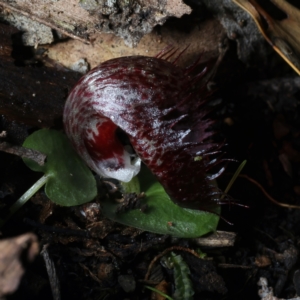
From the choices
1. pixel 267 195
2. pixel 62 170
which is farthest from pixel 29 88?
pixel 267 195

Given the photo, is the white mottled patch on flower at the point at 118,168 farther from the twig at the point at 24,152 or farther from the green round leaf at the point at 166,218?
the twig at the point at 24,152

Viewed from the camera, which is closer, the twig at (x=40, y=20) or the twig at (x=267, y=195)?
the twig at (x=40, y=20)

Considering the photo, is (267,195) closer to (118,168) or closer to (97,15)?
(118,168)

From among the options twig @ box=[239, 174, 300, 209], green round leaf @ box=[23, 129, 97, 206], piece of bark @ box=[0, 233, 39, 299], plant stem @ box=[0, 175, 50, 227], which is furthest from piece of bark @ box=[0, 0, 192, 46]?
piece of bark @ box=[0, 233, 39, 299]

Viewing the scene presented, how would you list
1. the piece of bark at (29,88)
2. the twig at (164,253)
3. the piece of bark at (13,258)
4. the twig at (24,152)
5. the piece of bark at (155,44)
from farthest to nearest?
the piece of bark at (155,44), the piece of bark at (29,88), the twig at (164,253), the twig at (24,152), the piece of bark at (13,258)

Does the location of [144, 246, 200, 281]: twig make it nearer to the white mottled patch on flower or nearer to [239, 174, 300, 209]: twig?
the white mottled patch on flower

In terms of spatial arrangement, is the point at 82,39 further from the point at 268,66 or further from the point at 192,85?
the point at 268,66

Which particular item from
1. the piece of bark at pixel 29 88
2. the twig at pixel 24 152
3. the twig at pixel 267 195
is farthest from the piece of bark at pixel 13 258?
the twig at pixel 267 195

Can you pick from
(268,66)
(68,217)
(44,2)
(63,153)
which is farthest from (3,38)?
(268,66)
